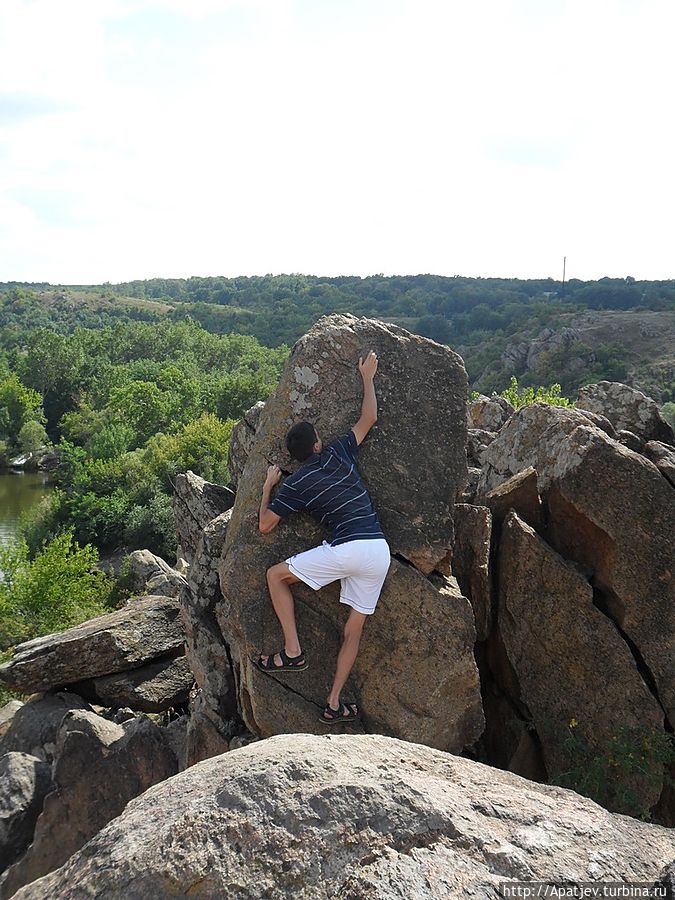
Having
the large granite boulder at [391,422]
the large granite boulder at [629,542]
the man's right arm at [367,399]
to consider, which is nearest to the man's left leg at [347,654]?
the large granite boulder at [391,422]

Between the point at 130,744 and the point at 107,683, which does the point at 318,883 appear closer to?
the point at 130,744

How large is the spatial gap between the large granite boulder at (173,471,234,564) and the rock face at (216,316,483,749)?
3.73 meters

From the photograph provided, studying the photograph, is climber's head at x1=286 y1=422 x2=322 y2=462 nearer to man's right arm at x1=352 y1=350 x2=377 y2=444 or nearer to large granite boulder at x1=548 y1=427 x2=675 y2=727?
man's right arm at x1=352 y1=350 x2=377 y2=444

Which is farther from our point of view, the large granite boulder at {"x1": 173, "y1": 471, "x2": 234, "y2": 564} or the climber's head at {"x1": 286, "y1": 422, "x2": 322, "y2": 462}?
the large granite boulder at {"x1": 173, "y1": 471, "x2": 234, "y2": 564}

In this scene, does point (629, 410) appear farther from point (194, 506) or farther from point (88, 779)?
point (88, 779)

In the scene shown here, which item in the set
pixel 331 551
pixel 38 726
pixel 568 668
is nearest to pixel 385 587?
pixel 331 551

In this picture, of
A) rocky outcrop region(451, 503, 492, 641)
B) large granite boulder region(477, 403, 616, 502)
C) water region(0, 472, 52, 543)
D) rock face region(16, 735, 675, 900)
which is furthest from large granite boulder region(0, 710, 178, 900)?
water region(0, 472, 52, 543)

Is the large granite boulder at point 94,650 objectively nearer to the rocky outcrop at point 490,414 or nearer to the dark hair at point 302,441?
the dark hair at point 302,441

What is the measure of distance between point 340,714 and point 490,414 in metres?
14.2

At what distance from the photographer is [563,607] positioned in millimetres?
8203

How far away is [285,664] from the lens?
24.3ft

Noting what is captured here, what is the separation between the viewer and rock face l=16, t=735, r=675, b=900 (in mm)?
3898

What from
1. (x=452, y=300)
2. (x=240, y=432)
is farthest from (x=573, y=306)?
(x=240, y=432)

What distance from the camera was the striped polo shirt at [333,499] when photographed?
7188 millimetres
